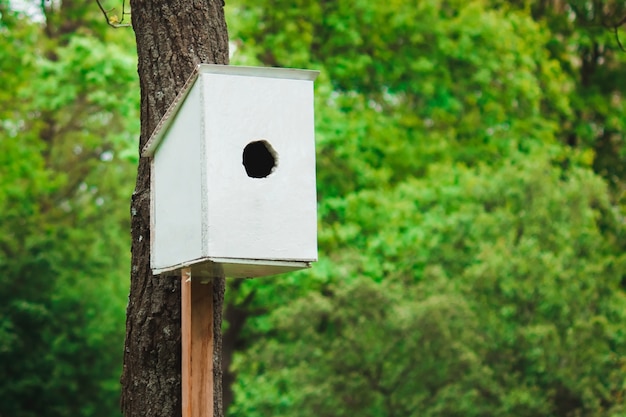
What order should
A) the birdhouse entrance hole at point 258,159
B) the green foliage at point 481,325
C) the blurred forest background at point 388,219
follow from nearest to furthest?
the birdhouse entrance hole at point 258,159
the green foliage at point 481,325
the blurred forest background at point 388,219

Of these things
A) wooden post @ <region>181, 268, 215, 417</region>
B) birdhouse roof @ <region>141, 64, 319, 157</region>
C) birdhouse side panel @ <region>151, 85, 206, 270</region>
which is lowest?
wooden post @ <region>181, 268, 215, 417</region>

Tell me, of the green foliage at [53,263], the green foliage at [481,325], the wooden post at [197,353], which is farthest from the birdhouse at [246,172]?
the green foliage at [53,263]

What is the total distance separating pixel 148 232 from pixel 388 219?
6844mm

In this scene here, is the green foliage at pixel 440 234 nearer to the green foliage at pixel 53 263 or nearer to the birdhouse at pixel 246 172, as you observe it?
the green foliage at pixel 53 263

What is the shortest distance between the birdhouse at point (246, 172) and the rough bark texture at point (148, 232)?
483 mm

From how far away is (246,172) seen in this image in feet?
10.7

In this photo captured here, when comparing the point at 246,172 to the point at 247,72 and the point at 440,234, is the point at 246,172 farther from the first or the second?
the point at 440,234

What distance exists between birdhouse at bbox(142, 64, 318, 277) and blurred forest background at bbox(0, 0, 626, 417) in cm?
343

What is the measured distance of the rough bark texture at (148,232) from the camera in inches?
146

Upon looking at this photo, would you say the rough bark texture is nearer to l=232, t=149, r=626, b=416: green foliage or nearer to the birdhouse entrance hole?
the birdhouse entrance hole

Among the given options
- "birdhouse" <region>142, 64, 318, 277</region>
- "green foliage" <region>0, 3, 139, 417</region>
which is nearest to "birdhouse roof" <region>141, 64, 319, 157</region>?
"birdhouse" <region>142, 64, 318, 277</region>

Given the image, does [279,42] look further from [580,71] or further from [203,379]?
[203,379]

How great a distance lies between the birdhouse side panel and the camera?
3.20 metres

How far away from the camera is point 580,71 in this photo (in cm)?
1489
